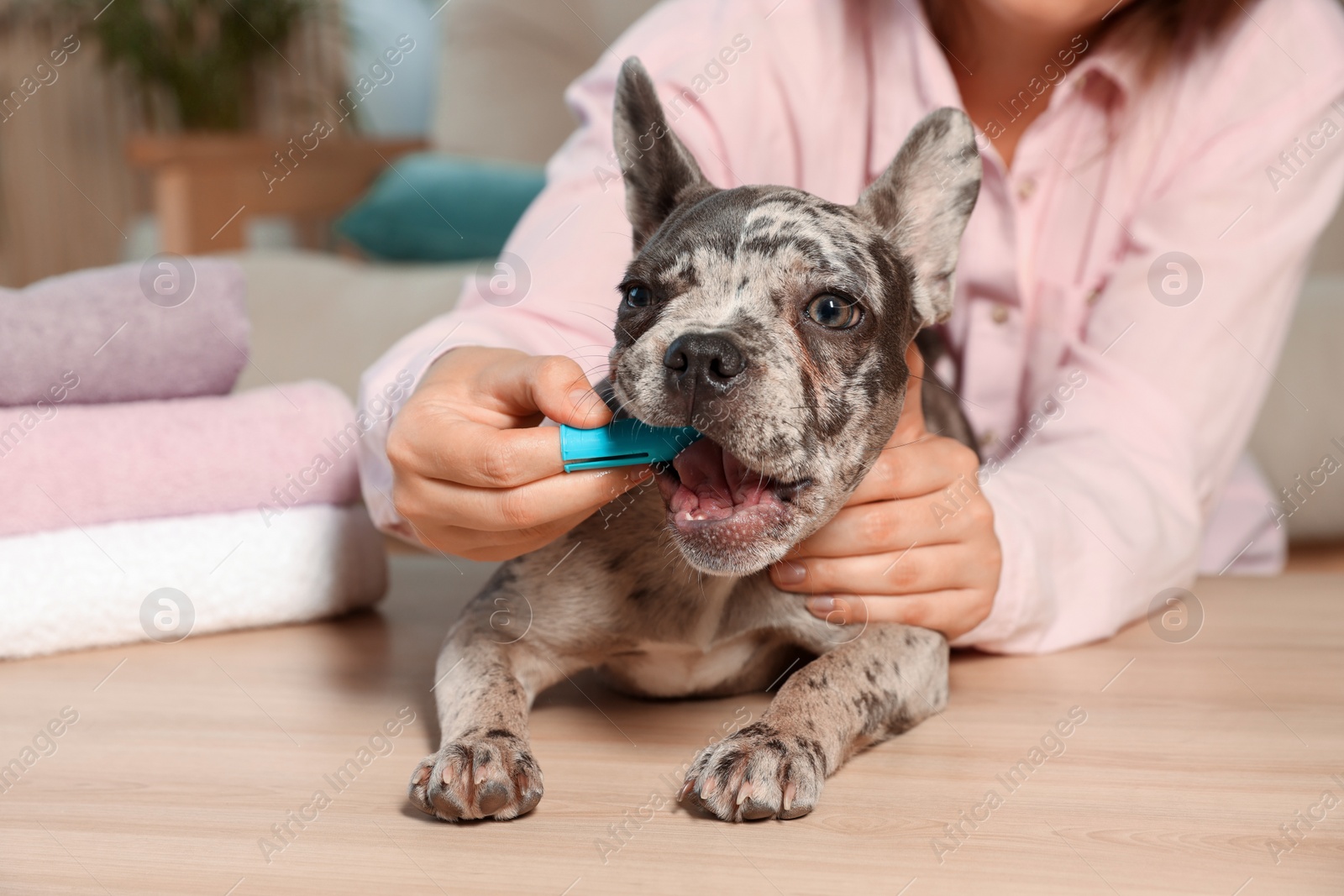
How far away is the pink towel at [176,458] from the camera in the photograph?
2062mm

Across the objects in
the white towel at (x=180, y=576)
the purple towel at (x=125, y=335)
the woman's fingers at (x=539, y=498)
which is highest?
the purple towel at (x=125, y=335)

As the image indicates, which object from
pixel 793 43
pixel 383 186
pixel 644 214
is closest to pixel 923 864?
pixel 644 214

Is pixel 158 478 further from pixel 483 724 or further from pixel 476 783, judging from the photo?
pixel 476 783

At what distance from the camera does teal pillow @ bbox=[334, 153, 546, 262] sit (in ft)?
14.1

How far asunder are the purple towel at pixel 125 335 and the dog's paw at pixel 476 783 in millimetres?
1180

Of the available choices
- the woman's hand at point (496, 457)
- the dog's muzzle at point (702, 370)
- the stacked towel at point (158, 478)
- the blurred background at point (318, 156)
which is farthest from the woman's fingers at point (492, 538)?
the blurred background at point (318, 156)

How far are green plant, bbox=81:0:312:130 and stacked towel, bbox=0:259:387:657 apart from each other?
4.34 meters

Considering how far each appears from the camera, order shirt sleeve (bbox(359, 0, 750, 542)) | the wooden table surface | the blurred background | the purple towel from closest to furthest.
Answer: the wooden table surface
shirt sleeve (bbox(359, 0, 750, 542))
the purple towel
the blurred background

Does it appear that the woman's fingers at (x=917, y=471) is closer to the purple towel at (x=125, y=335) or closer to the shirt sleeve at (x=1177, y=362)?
the shirt sleeve at (x=1177, y=362)

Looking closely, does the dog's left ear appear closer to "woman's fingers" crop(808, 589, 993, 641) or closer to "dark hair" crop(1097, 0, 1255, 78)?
"woman's fingers" crop(808, 589, 993, 641)

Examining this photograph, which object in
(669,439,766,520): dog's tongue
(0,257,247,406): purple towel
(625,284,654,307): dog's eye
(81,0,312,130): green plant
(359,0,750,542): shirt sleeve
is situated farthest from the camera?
(81,0,312,130): green plant

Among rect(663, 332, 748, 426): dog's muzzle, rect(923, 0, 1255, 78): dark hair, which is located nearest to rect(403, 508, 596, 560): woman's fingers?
rect(663, 332, 748, 426): dog's muzzle

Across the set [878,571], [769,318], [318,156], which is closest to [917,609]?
[878,571]

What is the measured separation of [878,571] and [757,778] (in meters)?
0.47
